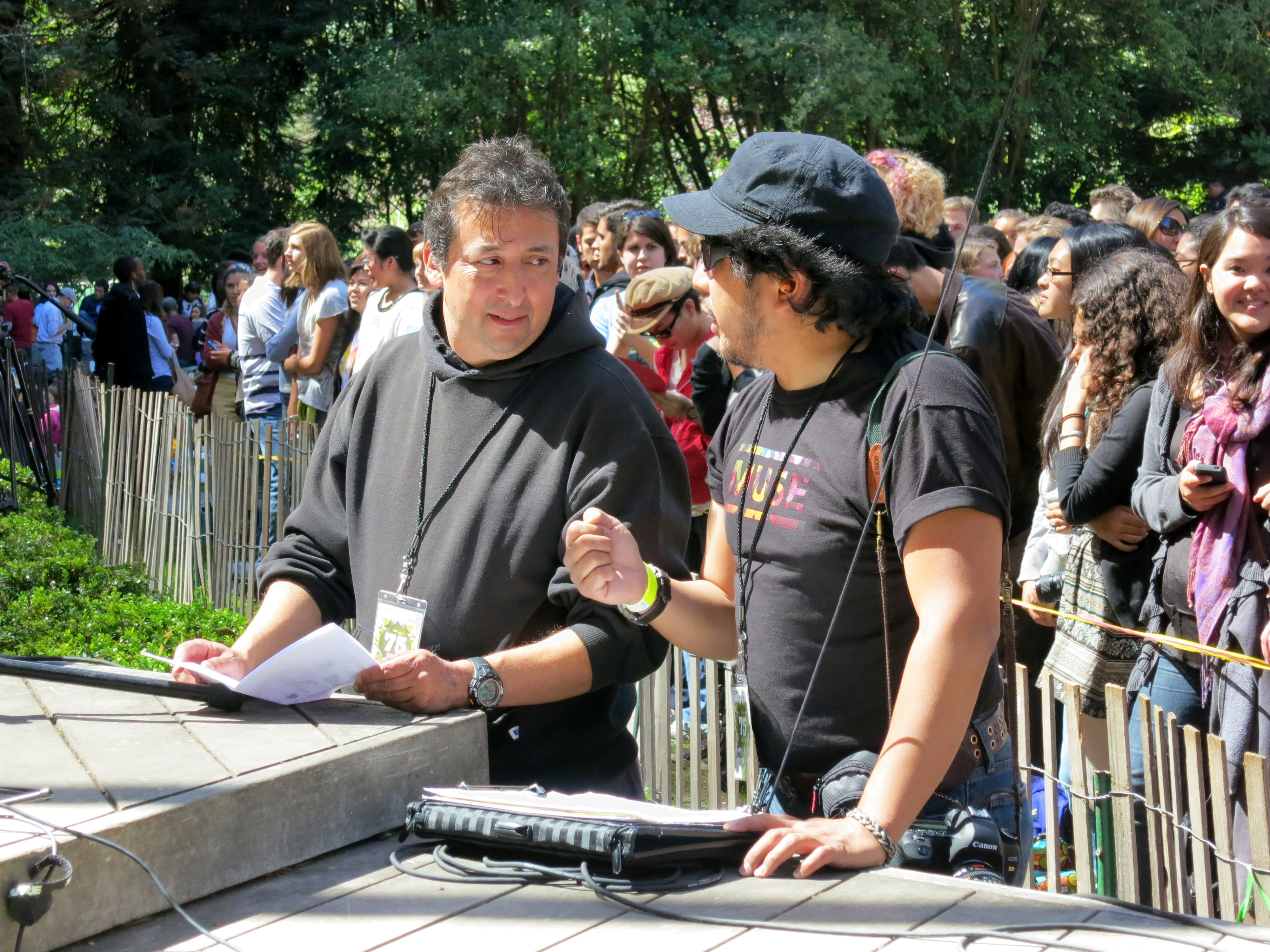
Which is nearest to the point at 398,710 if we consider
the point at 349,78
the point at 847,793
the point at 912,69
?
the point at 847,793

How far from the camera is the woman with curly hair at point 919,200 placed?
4.46m

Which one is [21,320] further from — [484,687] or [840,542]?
[840,542]

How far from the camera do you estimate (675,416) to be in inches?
208

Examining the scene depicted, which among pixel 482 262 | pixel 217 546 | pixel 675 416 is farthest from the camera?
pixel 217 546

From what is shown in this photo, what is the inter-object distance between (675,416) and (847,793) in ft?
11.3

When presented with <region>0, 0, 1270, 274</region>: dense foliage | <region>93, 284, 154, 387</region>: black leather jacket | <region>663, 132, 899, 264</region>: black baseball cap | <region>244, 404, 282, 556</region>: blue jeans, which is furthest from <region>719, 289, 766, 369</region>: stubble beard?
<region>0, 0, 1270, 274</region>: dense foliage

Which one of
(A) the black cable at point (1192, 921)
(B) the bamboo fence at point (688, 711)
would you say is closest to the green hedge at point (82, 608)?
(B) the bamboo fence at point (688, 711)

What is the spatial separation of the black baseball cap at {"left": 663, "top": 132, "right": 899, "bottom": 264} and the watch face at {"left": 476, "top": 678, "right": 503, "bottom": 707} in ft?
2.70

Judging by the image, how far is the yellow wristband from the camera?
2195mm

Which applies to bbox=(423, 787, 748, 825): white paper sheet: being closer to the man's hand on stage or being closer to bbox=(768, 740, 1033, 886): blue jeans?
the man's hand on stage

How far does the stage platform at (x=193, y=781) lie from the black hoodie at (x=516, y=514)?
33 centimetres

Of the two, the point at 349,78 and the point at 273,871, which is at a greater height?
the point at 349,78

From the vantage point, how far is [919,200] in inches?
177

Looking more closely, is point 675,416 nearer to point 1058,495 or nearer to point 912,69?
point 1058,495
